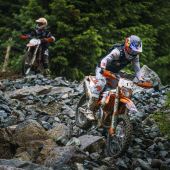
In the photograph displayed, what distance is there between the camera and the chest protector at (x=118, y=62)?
950cm

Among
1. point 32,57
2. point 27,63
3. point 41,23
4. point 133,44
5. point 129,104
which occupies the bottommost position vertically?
point 27,63

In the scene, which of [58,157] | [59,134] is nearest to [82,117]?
[59,134]

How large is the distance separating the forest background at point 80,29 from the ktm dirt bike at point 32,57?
0.57 meters

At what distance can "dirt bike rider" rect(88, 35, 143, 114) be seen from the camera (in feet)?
29.9

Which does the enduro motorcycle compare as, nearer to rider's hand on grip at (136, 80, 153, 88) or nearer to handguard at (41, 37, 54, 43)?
rider's hand on grip at (136, 80, 153, 88)

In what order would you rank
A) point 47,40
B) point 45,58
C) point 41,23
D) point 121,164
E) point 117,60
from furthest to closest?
point 45,58
point 47,40
point 41,23
point 117,60
point 121,164

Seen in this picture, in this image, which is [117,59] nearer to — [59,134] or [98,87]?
[98,87]

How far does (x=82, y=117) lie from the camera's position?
1036 centimetres

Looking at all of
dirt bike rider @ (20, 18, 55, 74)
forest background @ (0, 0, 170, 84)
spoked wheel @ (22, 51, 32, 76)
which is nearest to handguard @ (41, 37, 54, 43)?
dirt bike rider @ (20, 18, 55, 74)

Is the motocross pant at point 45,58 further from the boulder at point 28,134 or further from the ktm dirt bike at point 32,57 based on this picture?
the boulder at point 28,134

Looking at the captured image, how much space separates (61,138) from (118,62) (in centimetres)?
192

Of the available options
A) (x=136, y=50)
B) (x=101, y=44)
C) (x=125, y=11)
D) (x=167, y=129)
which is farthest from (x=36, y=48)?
(x=167, y=129)

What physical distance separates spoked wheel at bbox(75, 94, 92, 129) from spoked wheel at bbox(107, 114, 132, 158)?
1.22 meters

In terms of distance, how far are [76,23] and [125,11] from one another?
2521mm
